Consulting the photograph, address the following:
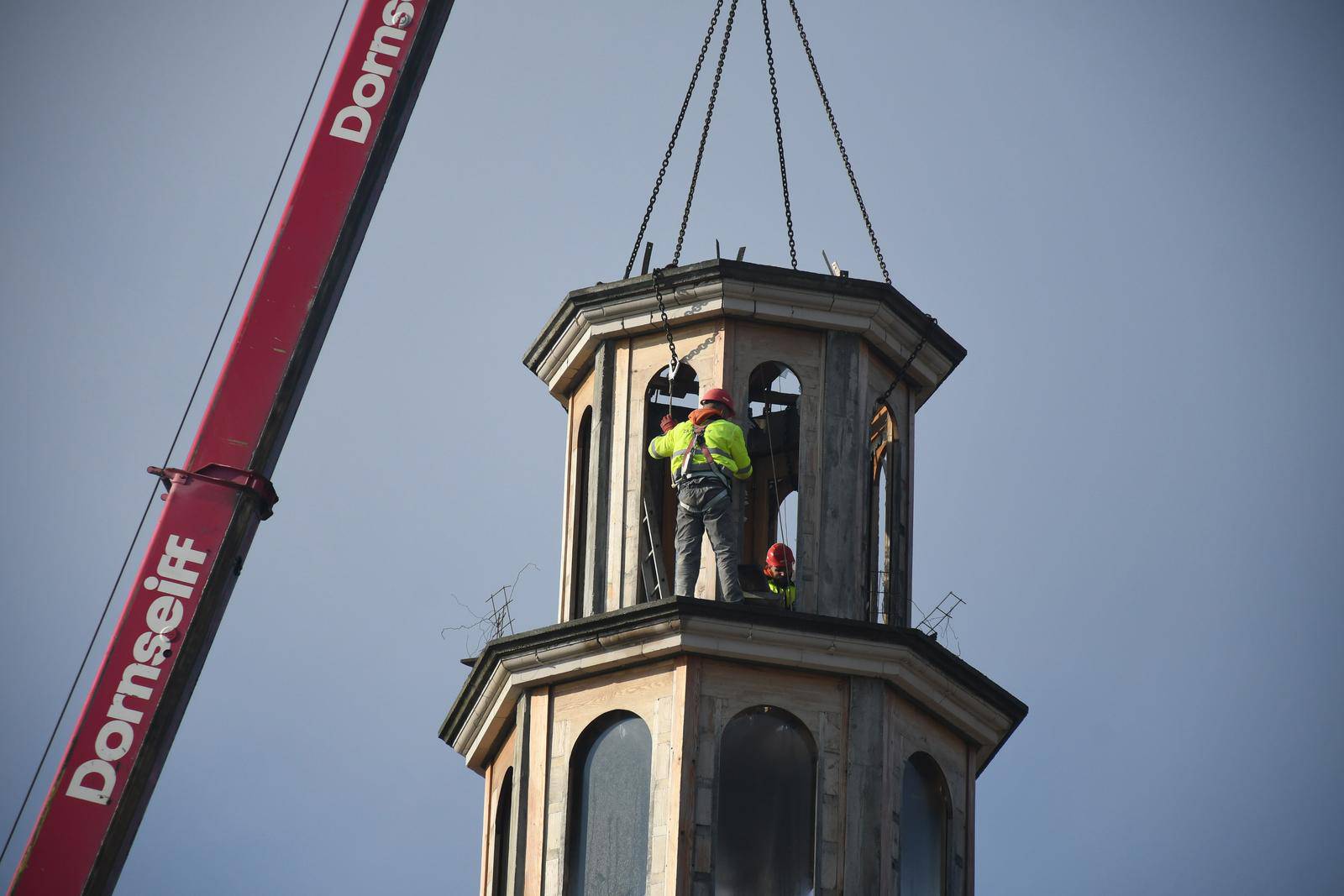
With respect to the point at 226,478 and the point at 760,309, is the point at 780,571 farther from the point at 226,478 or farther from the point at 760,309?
the point at 226,478

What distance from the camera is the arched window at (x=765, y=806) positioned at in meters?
43.1

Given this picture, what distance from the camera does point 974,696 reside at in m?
45.2

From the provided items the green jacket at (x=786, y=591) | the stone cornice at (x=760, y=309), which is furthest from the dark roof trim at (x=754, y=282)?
the green jacket at (x=786, y=591)

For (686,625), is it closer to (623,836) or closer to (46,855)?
(623,836)

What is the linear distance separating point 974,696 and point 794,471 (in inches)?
178

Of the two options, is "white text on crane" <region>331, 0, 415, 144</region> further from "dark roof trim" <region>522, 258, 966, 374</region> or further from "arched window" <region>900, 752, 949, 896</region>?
"arched window" <region>900, 752, 949, 896</region>

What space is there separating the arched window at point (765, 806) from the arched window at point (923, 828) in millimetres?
1377

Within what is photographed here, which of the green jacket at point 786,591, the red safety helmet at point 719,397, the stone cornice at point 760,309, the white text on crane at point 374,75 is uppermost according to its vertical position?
the white text on crane at point 374,75

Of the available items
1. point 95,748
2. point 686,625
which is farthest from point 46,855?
point 686,625

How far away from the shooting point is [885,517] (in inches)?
1833

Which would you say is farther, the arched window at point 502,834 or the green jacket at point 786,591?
the arched window at point 502,834

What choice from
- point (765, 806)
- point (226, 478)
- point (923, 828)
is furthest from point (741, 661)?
point (226, 478)

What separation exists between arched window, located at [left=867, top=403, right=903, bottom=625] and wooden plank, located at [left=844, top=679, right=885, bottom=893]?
1770 millimetres

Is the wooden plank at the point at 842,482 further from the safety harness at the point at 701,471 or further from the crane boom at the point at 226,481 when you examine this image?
the crane boom at the point at 226,481
